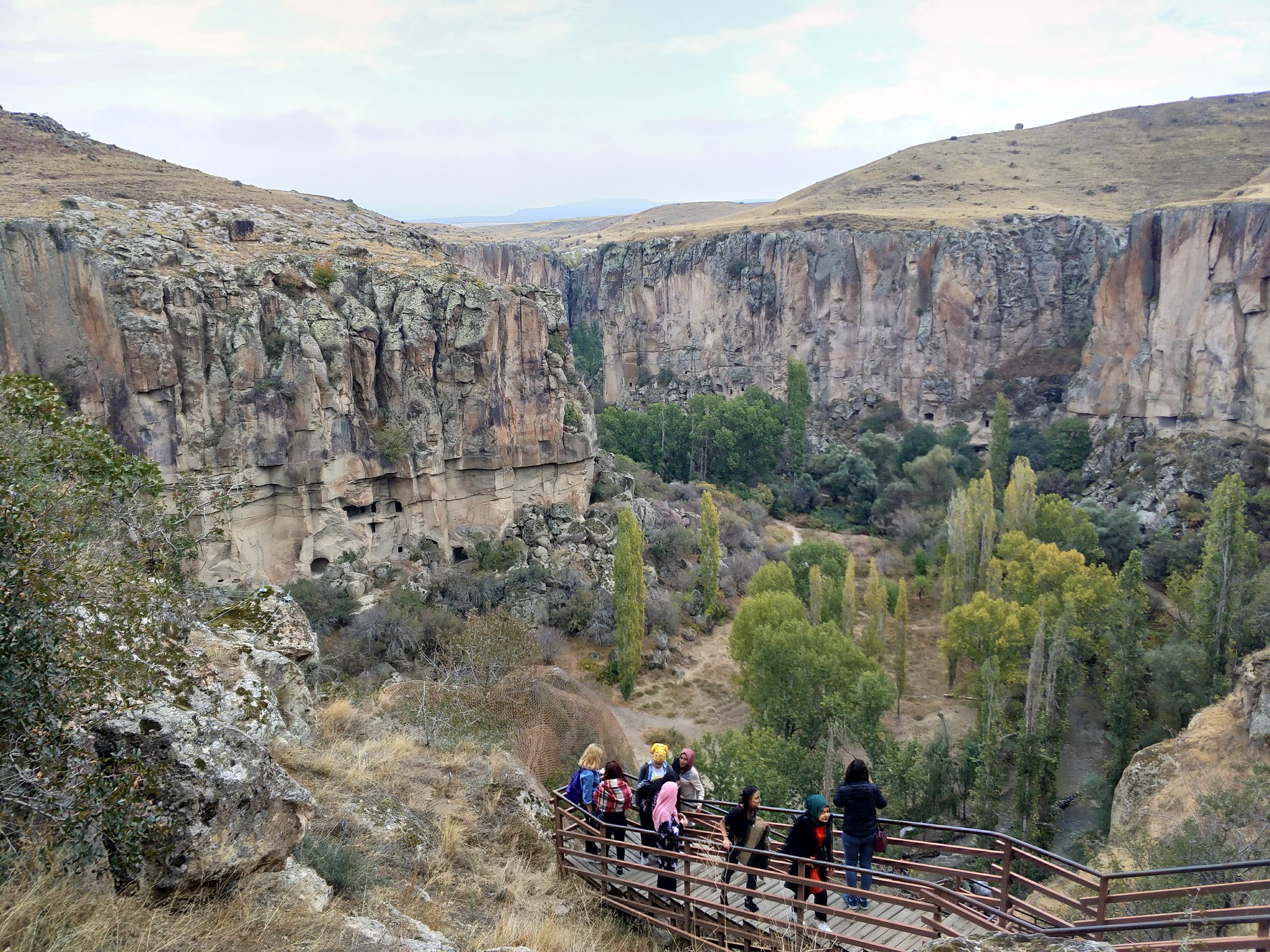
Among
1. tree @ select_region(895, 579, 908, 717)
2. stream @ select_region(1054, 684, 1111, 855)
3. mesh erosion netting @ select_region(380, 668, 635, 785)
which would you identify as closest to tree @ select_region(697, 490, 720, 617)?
tree @ select_region(895, 579, 908, 717)

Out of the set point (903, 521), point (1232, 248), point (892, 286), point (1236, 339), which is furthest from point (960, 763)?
point (892, 286)

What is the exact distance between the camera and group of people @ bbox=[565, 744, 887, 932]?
605cm

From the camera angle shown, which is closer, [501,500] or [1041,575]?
[1041,575]

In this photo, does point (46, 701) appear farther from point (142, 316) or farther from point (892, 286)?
point (892, 286)

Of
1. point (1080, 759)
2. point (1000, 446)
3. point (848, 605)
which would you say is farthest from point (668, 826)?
point (1000, 446)

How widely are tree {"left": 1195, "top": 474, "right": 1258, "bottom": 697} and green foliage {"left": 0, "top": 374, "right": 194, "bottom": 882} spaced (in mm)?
21188

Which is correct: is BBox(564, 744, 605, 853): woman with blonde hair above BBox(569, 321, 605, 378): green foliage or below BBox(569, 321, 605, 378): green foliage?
below

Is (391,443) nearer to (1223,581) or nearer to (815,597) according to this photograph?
(815,597)

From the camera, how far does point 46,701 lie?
4262 millimetres

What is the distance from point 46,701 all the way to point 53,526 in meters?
0.96

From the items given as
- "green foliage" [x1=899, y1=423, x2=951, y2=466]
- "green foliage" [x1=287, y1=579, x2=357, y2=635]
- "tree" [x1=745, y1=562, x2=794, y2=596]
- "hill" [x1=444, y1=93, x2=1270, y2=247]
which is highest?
"hill" [x1=444, y1=93, x2=1270, y2=247]

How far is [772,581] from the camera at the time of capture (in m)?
26.7

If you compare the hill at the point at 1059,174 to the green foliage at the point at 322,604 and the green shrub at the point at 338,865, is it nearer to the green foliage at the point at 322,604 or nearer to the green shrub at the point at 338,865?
the green foliage at the point at 322,604

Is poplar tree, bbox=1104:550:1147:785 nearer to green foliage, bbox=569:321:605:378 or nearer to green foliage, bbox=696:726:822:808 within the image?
green foliage, bbox=696:726:822:808
